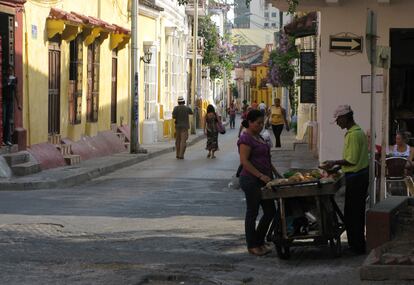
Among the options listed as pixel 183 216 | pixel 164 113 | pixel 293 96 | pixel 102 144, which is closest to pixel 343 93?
pixel 183 216

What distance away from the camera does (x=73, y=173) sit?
19688 mm

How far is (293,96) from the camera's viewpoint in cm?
4275

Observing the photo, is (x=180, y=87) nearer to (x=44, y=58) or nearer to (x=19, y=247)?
(x=44, y=58)

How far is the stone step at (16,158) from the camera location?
18641 mm

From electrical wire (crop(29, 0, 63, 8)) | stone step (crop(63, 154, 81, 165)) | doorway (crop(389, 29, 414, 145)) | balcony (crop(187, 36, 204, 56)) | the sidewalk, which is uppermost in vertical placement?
balcony (crop(187, 36, 204, 56))

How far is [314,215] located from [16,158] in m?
10.5

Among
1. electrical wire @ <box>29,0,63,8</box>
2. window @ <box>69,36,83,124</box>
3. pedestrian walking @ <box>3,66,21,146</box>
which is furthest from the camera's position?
window @ <box>69,36,83,124</box>

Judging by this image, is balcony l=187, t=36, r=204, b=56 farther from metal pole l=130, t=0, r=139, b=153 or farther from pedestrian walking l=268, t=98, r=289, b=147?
metal pole l=130, t=0, r=139, b=153

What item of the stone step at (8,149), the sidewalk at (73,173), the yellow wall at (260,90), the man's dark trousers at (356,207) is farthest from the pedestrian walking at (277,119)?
the yellow wall at (260,90)

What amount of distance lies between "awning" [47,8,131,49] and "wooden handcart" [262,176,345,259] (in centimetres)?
1299

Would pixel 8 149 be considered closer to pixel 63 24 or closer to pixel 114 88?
pixel 63 24

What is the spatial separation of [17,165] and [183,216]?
635cm

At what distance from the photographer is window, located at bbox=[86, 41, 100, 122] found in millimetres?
25922

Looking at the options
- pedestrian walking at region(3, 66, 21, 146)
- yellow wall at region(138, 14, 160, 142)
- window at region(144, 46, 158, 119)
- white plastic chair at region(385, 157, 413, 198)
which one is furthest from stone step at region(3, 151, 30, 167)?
window at region(144, 46, 158, 119)
